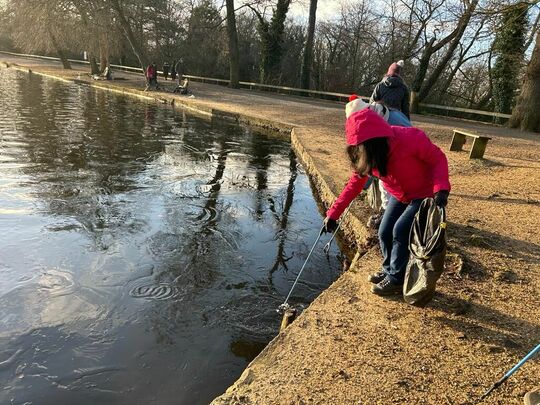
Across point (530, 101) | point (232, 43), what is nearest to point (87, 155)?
point (530, 101)

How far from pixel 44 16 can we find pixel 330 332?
2558 centimetres

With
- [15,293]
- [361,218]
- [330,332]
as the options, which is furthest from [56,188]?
[330,332]

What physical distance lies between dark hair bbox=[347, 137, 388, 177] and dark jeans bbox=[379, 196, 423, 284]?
500 mm

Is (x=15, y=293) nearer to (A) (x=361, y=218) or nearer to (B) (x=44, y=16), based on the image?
(A) (x=361, y=218)

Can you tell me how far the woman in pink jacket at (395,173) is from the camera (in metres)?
3.09

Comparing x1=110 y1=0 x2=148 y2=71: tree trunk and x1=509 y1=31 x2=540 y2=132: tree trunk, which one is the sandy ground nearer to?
x1=509 y1=31 x2=540 y2=132: tree trunk

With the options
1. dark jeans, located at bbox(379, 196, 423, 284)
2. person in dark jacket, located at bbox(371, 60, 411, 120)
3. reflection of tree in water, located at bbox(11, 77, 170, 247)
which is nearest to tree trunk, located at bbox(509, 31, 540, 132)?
person in dark jacket, located at bbox(371, 60, 411, 120)

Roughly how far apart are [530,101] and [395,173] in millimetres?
15076

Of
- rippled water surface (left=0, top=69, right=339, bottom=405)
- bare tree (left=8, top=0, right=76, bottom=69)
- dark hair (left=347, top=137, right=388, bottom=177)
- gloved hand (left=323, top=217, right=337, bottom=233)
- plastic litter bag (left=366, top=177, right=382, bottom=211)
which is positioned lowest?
rippled water surface (left=0, top=69, right=339, bottom=405)

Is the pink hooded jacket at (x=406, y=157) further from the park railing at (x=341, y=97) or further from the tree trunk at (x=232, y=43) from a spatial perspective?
the tree trunk at (x=232, y=43)

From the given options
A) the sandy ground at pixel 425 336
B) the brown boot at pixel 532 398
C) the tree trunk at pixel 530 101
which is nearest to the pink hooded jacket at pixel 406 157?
the sandy ground at pixel 425 336

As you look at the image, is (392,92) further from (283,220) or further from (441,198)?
(441,198)

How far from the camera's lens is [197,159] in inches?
397

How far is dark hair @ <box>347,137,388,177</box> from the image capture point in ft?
10.2
